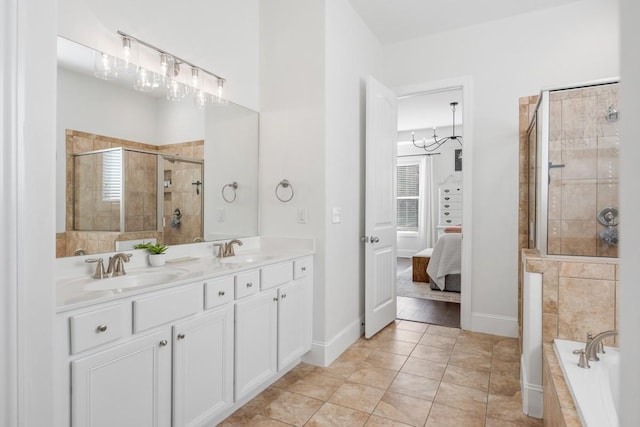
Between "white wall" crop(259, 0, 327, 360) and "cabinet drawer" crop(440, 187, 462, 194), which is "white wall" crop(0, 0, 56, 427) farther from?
"cabinet drawer" crop(440, 187, 462, 194)

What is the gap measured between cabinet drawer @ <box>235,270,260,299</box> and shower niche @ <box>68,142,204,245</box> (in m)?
0.55

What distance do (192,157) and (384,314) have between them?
2228 millimetres

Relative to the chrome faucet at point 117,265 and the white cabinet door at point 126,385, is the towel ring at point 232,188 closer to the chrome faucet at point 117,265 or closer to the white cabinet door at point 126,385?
the chrome faucet at point 117,265

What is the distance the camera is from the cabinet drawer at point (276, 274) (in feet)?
7.31

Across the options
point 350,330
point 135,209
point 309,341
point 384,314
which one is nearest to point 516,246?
point 384,314

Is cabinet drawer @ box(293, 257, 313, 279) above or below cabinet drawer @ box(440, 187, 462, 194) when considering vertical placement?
below

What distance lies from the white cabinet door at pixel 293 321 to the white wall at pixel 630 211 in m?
2.05

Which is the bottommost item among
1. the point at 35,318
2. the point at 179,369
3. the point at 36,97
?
the point at 179,369

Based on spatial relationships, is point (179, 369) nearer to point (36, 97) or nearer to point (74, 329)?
point (74, 329)

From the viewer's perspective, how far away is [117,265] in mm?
1830

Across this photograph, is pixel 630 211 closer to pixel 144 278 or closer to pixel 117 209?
pixel 144 278

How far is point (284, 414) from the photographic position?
207 centimetres

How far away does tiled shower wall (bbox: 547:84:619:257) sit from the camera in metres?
2.11

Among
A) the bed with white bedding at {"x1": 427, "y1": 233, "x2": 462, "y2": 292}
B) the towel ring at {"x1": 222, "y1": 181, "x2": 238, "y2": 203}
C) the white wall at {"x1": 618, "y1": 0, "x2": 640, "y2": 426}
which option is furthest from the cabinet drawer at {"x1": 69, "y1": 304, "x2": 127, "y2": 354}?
the bed with white bedding at {"x1": 427, "y1": 233, "x2": 462, "y2": 292}
